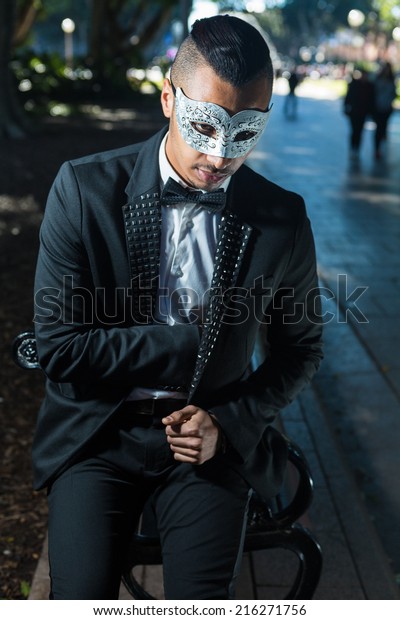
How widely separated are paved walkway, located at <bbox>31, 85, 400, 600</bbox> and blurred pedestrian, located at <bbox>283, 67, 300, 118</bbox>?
54.5 feet

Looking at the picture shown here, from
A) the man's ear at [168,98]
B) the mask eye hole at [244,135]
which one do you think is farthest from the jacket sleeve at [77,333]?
the mask eye hole at [244,135]

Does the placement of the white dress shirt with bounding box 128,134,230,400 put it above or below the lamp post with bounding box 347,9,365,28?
above

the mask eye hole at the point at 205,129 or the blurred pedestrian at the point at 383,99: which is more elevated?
the mask eye hole at the point at 205,129

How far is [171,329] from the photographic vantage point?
7.77 feet

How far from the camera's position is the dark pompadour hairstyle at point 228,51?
2133 millimetres

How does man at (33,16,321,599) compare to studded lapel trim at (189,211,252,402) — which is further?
studded lapel trim at (189,211,252,402)

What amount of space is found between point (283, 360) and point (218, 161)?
0.69 meters

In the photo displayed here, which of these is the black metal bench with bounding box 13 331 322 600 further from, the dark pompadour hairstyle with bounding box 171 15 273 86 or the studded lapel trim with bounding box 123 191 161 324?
the dark pompadour hairstyle with bounding box 171 15 273 86

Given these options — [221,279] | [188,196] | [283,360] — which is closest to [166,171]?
[188,196]

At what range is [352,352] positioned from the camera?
21.2 feet

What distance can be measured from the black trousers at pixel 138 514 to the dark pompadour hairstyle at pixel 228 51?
1.03 metres

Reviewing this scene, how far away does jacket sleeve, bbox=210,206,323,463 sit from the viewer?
95.6 inches

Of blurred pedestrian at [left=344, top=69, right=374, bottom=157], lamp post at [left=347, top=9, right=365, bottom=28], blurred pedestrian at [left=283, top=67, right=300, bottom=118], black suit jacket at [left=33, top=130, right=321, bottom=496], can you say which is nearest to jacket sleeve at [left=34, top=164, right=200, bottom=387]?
black suit jacket at [left=33, top=130, right=321, bottom=496]

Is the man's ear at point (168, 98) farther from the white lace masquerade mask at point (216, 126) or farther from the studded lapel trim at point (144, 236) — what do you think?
the studded lapel trim at point (144, 236)
